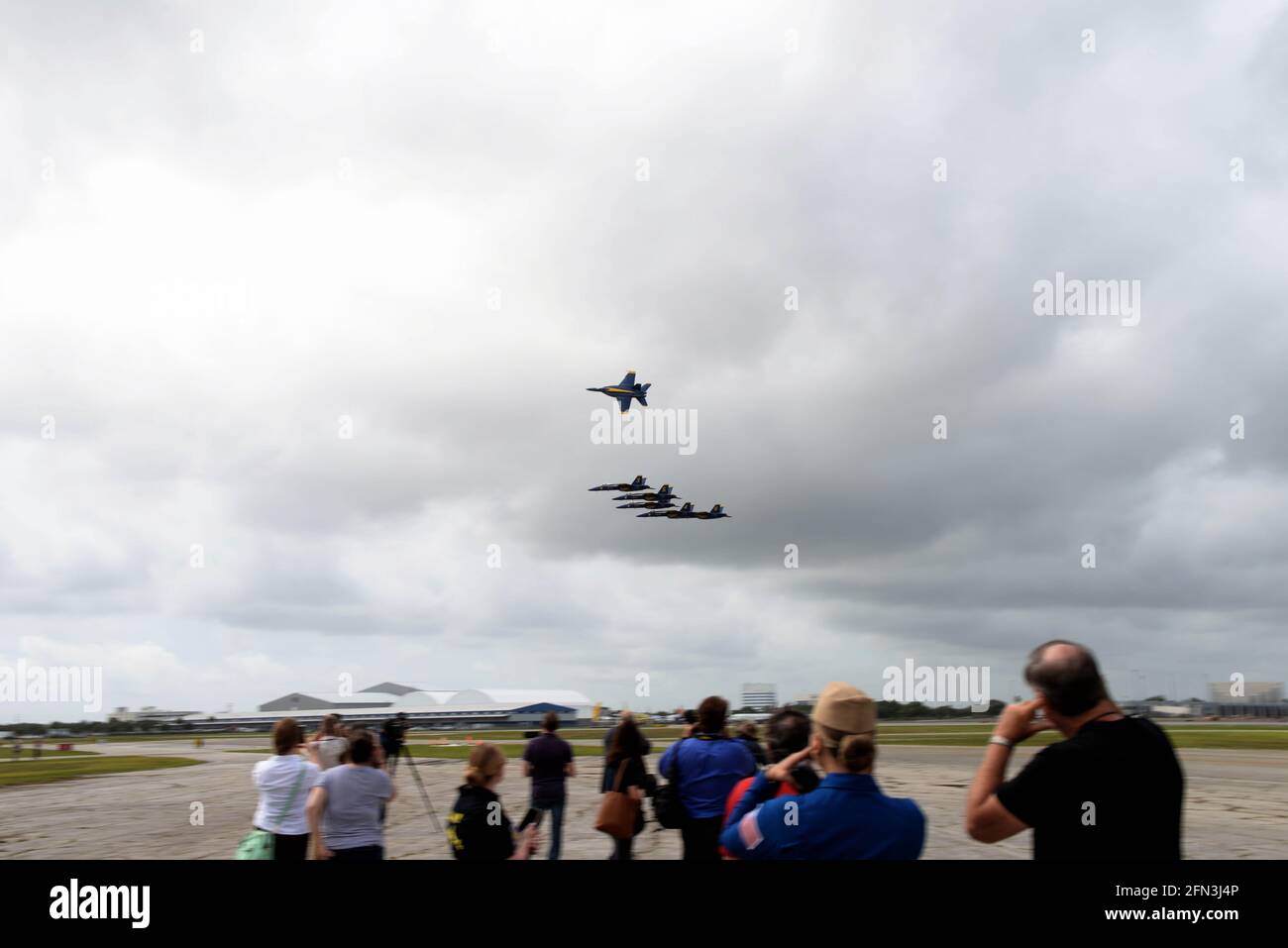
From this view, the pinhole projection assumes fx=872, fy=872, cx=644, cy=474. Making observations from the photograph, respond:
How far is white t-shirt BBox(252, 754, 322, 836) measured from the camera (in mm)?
6387

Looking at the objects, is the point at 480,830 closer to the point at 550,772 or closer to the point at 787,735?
the point at 787,735

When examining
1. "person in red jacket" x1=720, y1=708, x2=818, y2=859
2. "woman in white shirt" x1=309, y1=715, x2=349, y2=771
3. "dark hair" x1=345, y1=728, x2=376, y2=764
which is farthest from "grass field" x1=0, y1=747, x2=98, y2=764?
"person in red jacket" x1=720, y1=708, x2=818, y2=859

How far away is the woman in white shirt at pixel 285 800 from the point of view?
6383 mm

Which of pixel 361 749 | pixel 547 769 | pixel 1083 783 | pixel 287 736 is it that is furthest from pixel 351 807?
pixel 1083 783

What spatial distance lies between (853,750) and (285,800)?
508cm

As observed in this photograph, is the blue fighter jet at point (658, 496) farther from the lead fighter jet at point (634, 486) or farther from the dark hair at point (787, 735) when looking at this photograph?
the dark hair at point (787, 735)

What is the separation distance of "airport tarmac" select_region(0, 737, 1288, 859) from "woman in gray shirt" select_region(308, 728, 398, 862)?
5.88m

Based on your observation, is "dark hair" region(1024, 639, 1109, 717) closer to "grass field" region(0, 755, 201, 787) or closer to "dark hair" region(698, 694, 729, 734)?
"dark hair" region(698, 694, 729, 734)
